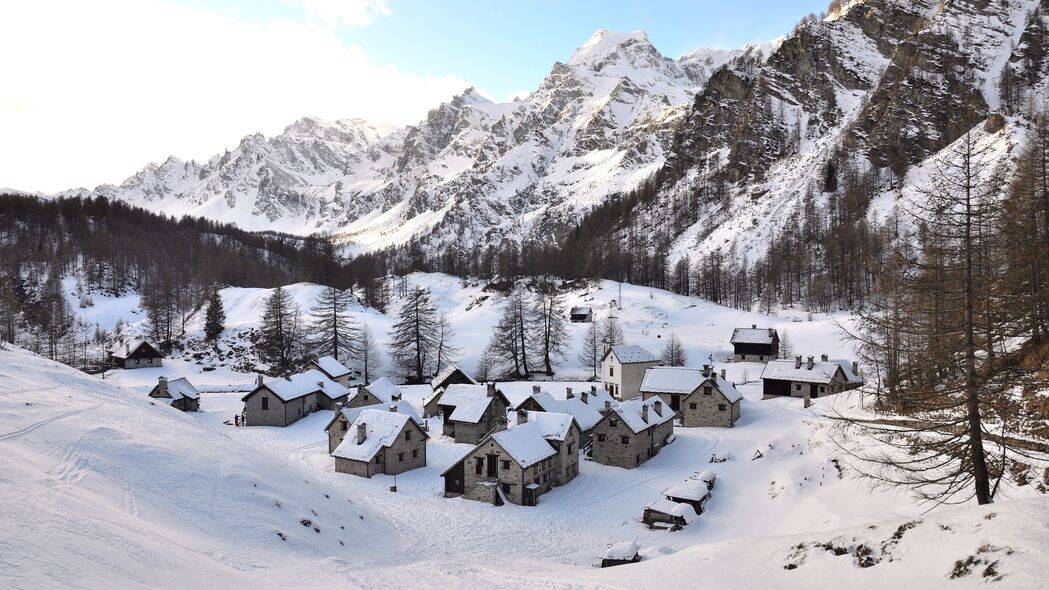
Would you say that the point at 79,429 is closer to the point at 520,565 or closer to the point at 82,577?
the point at 82,577

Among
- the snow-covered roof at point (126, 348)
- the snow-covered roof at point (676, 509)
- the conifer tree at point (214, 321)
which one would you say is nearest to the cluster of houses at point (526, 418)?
the snow-covered roof at point (676, 509)

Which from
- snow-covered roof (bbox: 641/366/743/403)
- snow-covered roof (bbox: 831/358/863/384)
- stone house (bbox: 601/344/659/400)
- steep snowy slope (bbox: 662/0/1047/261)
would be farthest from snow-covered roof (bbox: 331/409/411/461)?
steep snowy slope (bbox: 662/0/1047/261)

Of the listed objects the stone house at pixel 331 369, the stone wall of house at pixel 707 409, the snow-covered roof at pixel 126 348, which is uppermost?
the snow-covered roof at pixel 126 348

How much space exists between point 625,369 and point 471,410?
21.5 m

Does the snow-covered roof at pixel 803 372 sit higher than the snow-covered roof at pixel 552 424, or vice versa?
the snow-covered roof at pixel 803 372

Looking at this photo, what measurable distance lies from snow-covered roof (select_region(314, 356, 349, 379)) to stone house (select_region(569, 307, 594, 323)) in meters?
44.6

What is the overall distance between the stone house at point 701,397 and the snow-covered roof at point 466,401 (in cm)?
1669

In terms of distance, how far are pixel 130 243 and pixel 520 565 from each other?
17367 cm

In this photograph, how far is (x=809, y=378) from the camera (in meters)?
56.2

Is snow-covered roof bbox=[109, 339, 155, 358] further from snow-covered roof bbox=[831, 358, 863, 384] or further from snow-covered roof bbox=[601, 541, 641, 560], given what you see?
snow-covered roof bbox=[831, 358, 863, 384]

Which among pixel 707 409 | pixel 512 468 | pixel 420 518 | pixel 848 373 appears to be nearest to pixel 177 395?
pixel 420 518

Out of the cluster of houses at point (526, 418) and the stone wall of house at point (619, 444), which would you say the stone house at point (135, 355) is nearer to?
the cluster of houses at point (526, 418)

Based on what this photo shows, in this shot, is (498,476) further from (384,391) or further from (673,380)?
(673,380)

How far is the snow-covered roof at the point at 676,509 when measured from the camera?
30.0 metres
